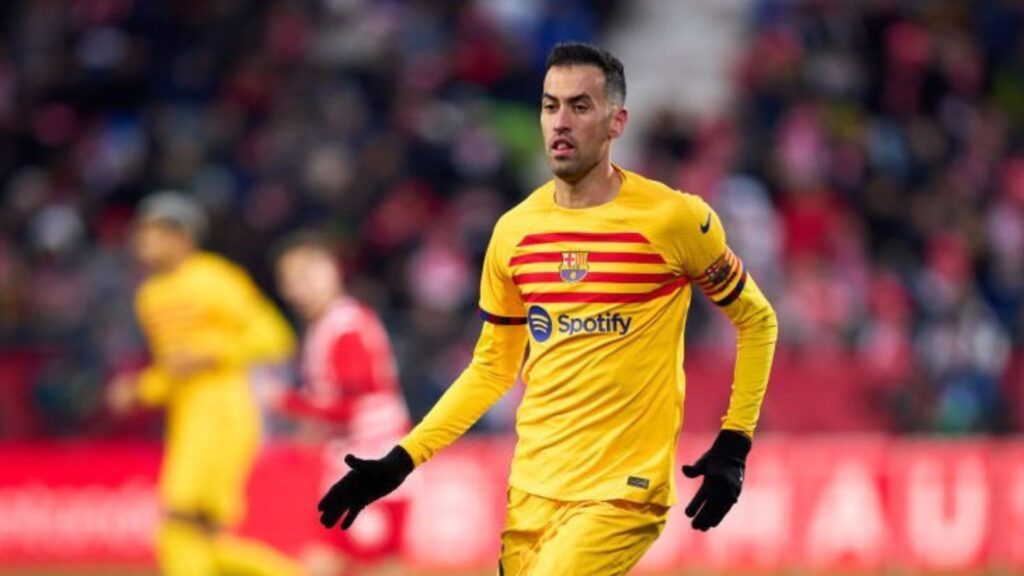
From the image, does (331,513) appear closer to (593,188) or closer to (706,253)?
(593,188)

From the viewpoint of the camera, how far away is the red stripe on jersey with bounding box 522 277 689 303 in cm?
634

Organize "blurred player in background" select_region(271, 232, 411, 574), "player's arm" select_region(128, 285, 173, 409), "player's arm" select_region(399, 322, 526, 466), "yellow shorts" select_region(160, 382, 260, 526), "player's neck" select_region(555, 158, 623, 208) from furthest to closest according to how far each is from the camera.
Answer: "player's arm" select_region(128, 285, 173, 409)
"yellow shorts" select_region(160, 382, 260, 526)
"blurred player in background" select_region(271, 232, 411, 574)
"player's arm" select_region(399, 322, 526, 466)
"player's neck" select_region(555, 158, 623, 208)

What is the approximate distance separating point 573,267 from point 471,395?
1.90 feet

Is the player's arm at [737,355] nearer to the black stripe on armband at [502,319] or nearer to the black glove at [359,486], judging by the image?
the black stripe on armband at [502,319]

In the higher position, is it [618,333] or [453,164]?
[453,164]

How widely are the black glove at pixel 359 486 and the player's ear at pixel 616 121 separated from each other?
4.16ft

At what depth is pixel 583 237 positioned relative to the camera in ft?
20.9

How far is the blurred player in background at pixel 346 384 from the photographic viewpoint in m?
11.0

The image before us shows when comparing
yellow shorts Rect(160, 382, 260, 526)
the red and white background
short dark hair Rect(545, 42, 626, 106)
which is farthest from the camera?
the red and white background

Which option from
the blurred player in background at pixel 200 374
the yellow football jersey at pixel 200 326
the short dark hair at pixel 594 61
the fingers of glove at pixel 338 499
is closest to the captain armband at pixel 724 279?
the short dark hair at pixel 594 61

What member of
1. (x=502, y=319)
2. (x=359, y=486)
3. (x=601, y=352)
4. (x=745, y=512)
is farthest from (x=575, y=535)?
(x=745, y=512)

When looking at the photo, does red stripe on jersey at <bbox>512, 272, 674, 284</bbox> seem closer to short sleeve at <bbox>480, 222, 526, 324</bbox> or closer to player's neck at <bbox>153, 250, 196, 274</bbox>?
short sleeve at <bbox>480, 222, 526, 324</bbox>

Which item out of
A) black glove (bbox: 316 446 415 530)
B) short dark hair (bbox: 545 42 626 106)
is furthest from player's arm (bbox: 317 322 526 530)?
short dark hair (bbox: 545 42 626 106)

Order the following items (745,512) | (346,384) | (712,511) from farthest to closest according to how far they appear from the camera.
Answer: (745,512), (346,384), (712,511)
